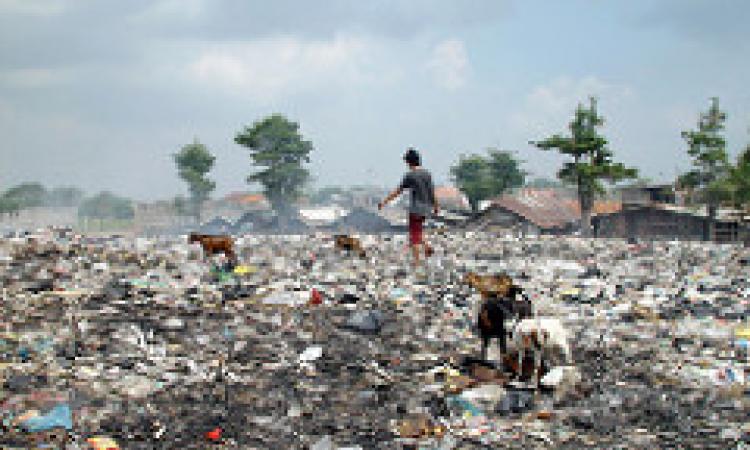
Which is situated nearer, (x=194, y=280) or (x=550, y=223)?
(x=194, y=280)

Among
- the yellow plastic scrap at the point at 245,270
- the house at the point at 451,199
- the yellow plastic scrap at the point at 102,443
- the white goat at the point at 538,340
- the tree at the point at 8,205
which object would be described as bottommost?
the yellow plastic scrap at the point at 102,443

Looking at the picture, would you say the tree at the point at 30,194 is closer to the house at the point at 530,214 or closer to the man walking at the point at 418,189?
the house at the point at 530,214

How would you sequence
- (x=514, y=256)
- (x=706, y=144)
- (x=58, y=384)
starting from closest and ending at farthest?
(x=58, y=384), (x=514, y=256), (x=706, y=144)

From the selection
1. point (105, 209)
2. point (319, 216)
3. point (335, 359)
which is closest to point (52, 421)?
point (335, 359)

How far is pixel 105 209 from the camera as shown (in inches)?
2127

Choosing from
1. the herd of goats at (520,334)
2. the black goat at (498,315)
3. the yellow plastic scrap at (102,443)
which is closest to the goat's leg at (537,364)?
the herd of goats at (520,334)

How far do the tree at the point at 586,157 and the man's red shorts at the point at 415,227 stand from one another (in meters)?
18.7

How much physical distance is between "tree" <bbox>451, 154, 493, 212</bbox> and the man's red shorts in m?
29.6

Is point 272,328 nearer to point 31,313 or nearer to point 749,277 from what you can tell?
point 31,313

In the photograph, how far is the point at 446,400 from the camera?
4.27m

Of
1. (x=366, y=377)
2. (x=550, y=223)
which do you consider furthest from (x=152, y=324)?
(x=550, y=223)

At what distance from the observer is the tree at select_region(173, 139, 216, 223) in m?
40.6

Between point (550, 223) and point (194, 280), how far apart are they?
79.5 feet

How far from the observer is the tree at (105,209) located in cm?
5297
